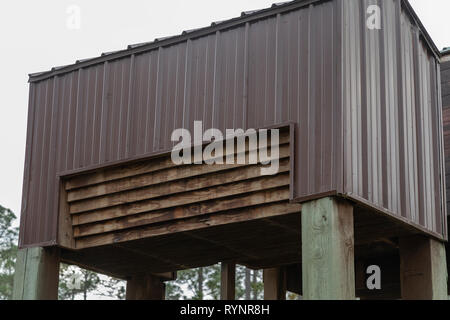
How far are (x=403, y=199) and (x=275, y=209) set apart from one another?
6.73 feet

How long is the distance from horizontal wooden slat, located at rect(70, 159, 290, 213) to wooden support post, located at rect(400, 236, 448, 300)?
2.86 meters

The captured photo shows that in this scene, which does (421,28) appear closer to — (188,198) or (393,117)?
(393,117)

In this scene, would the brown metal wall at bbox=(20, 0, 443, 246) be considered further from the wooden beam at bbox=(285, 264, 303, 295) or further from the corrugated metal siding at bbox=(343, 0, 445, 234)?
the wooden beam at bbox=(285, 264, 303, 295)

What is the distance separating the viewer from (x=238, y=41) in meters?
12.3

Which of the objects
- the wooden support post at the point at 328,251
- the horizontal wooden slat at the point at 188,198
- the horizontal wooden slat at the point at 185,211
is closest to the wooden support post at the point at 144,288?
the horizontal wooden slat at the point at 185,211

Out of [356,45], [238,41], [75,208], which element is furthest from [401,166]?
[75,208]

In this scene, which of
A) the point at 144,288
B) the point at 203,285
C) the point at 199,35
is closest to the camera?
the point at 199,35

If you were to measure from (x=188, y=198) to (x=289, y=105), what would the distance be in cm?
213

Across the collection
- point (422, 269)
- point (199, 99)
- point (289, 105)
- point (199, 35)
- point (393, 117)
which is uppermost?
point (199, 35)

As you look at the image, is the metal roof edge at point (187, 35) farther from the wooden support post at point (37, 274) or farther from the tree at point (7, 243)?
the tree at point (7, 243)

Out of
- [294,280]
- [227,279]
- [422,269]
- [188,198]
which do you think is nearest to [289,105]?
[188,198]

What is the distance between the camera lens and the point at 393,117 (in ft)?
40.8

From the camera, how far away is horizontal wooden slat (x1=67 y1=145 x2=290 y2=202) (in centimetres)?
1202
